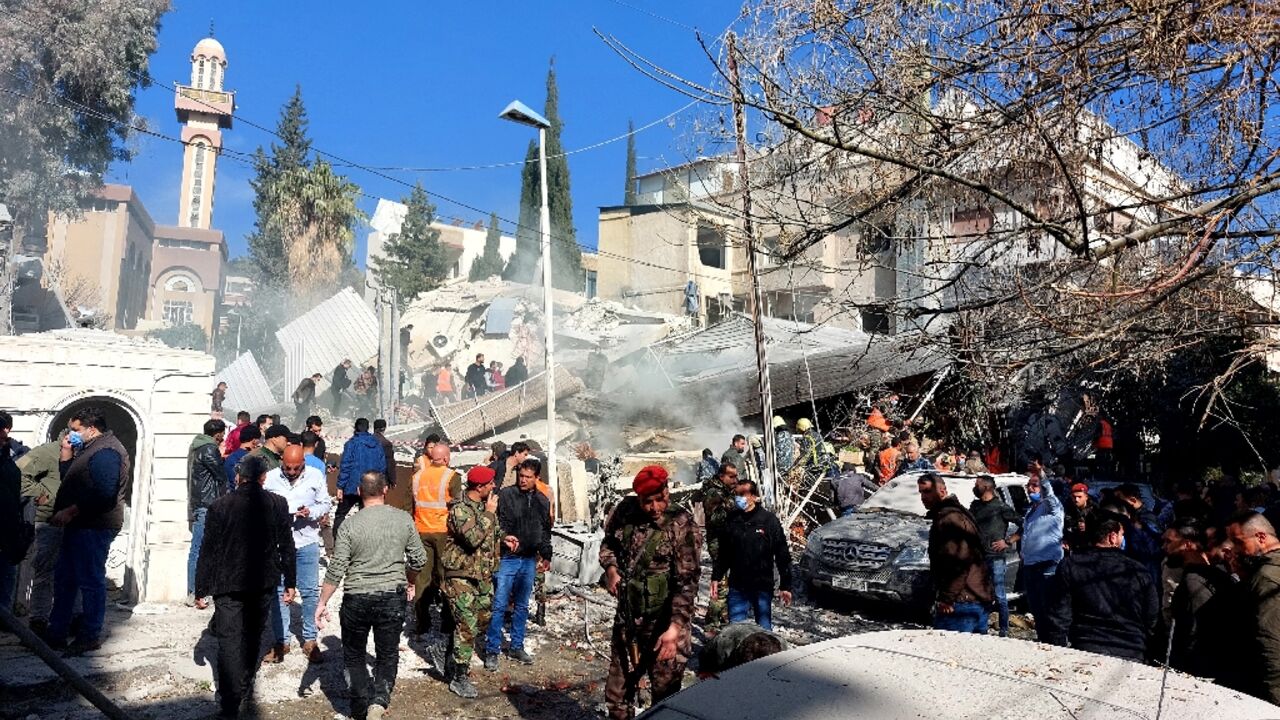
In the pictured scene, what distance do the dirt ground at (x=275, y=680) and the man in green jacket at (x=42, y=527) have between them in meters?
0.31

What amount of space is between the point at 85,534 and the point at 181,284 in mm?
58630

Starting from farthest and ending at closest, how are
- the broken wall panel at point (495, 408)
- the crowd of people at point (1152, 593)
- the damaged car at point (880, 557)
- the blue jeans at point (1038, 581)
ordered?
the broken wall panel at point (495, 408)
the damaged car at point (880, 557)
the blue jeans at point (1038, 581)
the crowd of people at point (1152, 593)

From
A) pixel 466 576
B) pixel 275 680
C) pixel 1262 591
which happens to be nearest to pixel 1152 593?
pixel 1262 591

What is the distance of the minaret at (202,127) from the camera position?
58.6m

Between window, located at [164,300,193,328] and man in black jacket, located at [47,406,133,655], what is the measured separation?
2267 inches

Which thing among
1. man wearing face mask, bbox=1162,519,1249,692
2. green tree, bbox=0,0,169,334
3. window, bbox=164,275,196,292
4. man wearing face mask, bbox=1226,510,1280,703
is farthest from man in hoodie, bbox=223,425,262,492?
window, bbox=164,275,196,292

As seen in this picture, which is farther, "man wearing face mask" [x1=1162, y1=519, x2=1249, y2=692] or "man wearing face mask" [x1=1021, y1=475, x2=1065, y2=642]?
"man wearing face mask" [x1=1021, y1=475, x2=1065, y2=642]

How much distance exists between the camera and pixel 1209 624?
195 inches

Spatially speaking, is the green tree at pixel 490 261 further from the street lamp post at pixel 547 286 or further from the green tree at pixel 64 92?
the street lamp post at pixel 547 286

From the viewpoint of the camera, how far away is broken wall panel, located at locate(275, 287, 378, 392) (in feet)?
93.9

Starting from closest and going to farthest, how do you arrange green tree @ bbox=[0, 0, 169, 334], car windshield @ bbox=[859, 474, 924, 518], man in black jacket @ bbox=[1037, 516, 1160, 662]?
man in black jacket @ bbox=[1037, 516, 1160, 662]
car windshield @ bbox=[859, 474, 924, 518]
green tree @ bbox=[0, 0, 169, 334]

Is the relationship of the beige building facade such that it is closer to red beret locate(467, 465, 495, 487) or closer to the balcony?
the balcony

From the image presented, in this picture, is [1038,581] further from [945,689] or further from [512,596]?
[945,689]

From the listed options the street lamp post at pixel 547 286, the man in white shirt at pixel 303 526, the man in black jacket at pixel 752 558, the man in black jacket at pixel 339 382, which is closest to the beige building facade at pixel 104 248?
the man in black jacket at pixel 339 382
